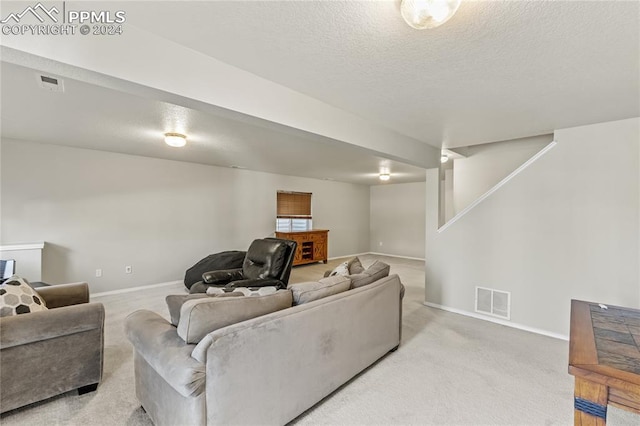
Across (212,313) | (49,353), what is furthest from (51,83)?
(212,313)

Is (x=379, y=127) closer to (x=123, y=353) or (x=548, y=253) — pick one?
(x=548, y=253)

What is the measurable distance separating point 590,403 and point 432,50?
6.08ft

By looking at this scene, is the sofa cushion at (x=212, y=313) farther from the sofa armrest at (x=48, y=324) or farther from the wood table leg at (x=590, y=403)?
the wood table leg at (x=590, y=403)

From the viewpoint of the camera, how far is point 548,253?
128 inches

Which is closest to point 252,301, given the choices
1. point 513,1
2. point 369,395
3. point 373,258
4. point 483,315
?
point 369,395

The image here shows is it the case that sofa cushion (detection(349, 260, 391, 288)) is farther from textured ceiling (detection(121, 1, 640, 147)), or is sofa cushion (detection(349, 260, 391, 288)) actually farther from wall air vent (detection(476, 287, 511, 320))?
wall air vent (detection(476, 287, 511, 320))

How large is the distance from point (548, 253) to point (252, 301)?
3376mm

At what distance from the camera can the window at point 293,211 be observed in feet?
23.5

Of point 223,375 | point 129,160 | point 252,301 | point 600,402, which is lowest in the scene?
point 223,375

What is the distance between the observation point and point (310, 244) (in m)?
7.29

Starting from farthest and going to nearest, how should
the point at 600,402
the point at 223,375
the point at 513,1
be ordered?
the point at 223,375
the point at 513,1
the point at 600,402

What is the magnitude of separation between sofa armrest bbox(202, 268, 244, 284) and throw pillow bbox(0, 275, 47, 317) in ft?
5.69

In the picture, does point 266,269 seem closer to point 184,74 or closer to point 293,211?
point 184,74

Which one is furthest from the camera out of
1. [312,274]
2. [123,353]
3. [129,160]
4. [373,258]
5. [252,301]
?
[373,258]
